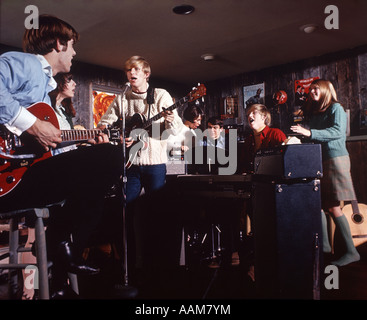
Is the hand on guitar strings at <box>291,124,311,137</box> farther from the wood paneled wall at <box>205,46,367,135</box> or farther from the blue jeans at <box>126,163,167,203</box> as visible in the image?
the wood paneled wall at <box>205,46,367,135</box>

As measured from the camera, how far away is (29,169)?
1288 mm

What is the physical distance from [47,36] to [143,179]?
1.19 meters

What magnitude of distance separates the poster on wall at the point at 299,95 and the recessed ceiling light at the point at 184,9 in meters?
2.37

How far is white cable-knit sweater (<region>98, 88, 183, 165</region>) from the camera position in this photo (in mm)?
2508

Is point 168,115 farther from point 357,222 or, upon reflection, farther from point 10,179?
point 357,222

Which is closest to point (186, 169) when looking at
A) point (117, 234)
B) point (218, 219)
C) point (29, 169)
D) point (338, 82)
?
point (218, 219)

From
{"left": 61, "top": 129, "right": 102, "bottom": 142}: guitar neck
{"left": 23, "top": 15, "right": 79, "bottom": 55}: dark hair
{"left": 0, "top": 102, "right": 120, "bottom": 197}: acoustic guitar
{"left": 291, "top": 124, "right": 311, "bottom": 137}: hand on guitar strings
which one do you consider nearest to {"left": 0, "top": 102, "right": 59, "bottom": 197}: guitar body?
{"left": 0, "top": 102, "right": 120, "bottom": 197}: acoustic guitar

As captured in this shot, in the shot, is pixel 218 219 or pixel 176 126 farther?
pixel 218 219

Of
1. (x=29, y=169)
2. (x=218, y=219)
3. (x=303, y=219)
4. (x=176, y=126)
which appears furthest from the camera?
(x=218, y=219)

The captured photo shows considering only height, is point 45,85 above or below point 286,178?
above

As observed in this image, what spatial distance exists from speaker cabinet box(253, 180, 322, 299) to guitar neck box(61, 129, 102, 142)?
1070 millimetres

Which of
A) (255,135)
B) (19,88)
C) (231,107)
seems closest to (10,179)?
(19,88)

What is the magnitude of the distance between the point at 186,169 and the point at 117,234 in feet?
2.92
